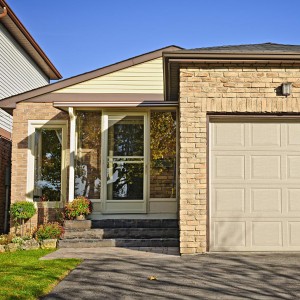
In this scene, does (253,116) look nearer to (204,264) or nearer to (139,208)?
(204,264)

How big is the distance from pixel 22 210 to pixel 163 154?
12.4ft

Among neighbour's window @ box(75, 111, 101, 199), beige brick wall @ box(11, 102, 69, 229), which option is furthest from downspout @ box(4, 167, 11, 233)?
neighbour's window @ box(75, 111, 101, 199)

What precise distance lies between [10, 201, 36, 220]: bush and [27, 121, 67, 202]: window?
29.3 inches

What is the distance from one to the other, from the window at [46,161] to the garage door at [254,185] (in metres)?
5.63

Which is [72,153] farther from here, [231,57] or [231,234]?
[231,57]

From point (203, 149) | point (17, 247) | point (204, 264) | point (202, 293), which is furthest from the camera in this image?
point (17, 247)

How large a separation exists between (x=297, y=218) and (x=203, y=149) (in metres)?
2.11

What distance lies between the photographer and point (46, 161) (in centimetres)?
1470

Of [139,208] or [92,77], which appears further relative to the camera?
[92,77]

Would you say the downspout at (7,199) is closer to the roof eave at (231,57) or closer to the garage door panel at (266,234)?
the roof eave at (231,57)

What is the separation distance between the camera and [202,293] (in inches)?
259

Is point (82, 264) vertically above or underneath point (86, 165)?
underneath

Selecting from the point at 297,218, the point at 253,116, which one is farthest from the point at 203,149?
the point at 297,218

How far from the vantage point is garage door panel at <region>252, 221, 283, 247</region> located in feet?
32.4
